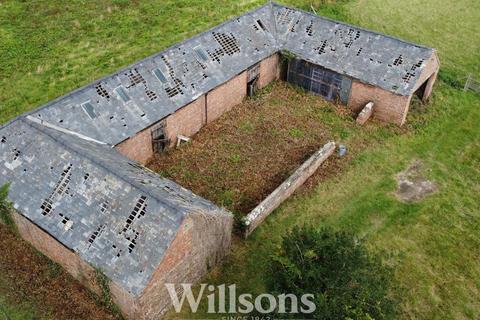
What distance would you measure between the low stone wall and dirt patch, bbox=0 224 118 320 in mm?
7058

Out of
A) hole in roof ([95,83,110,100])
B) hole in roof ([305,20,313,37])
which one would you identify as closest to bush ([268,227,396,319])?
hole in roof ([95,83,110,100])

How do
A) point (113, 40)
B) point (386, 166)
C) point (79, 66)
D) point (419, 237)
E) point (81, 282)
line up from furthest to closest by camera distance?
point (113, 40)
point (79, 66)
point (386, 166)
point (419, 237)
point (81, 282)

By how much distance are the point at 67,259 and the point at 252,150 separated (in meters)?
11.1

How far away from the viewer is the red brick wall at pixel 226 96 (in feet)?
89.4

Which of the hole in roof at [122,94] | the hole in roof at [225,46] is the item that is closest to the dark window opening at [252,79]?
the hole in roof at [225,46]

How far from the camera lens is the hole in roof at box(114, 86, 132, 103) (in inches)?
926

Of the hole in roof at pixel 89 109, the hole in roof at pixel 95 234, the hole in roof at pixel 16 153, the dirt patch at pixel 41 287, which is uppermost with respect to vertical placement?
the hole in roof at pixel 89 109

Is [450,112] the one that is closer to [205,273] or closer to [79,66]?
[205,273]

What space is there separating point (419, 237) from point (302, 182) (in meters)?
5.82

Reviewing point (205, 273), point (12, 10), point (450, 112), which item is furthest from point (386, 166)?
point (12, 10)

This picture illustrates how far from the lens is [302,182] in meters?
24.4

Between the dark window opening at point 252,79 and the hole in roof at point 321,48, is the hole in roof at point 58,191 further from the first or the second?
the hole in roof at point 321,48

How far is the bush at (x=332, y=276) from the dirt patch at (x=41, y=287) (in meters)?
6.91

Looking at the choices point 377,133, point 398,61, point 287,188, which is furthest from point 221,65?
point 398,61
